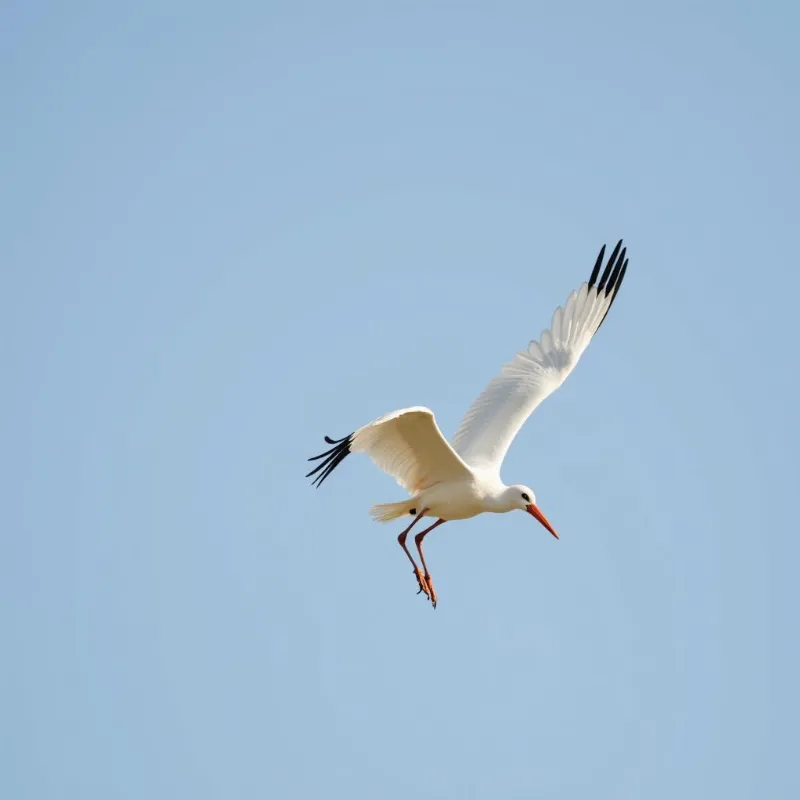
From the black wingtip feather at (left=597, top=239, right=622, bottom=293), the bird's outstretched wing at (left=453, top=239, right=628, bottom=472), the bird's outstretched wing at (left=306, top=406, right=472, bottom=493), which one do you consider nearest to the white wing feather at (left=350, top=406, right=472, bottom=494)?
the bird's outstretched wing at (left=306, top=406, right=472, bottom=493)

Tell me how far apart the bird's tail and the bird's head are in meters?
1.12

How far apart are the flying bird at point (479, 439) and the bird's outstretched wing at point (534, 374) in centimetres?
1

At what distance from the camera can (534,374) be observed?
17.3 m

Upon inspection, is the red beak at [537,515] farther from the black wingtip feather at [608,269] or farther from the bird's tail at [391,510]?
the black wingtip feather at [608,269]

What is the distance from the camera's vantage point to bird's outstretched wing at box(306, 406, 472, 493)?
41.4 ft

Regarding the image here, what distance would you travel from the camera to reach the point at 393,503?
15.5 metres

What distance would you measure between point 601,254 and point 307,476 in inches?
287

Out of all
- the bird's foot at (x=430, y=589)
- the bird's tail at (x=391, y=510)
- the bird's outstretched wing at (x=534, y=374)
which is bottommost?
the bird's foot at (x=430, y=589)

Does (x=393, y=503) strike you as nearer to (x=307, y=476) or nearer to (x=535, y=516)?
(x=535, y=516)

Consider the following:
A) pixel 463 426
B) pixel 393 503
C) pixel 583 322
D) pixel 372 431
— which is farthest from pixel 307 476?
pixel 583 322

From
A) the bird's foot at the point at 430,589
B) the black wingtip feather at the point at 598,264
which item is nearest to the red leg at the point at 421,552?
the bird's foot at the point at 430,589

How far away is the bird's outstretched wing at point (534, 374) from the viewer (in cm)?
1639

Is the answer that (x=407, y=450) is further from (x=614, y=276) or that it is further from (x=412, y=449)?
(x=614, y=276)

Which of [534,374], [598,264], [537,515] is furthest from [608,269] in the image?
[537,515]
